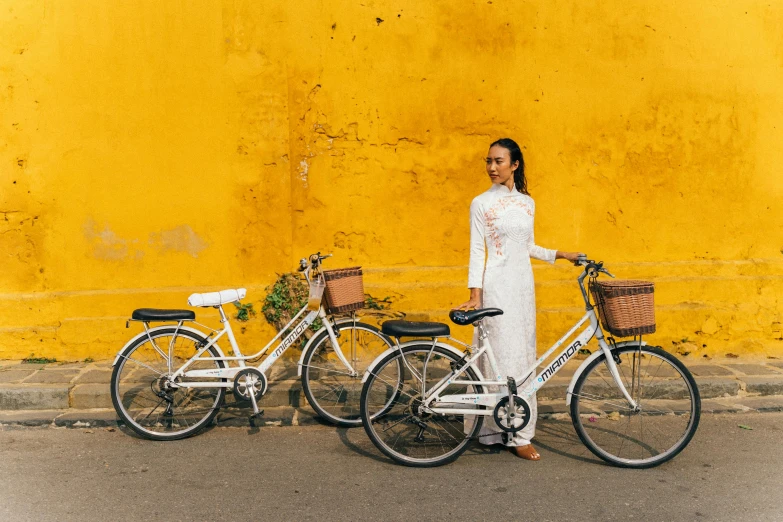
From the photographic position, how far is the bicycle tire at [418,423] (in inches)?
168

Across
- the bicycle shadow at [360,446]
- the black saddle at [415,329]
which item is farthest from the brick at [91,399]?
the black saddle at [415,329]

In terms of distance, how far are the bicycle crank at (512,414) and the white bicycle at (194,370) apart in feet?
3.81

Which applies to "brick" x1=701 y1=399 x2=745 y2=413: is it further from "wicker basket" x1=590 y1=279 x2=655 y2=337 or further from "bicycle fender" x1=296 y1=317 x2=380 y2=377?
"bicycle fender" x1=296 y1=317 x2=380 y2=377

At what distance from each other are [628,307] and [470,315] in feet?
3.00

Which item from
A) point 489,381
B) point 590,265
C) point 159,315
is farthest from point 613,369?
point 159,315

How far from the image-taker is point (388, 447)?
14.3 ft

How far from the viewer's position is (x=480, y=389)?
4.25 meters

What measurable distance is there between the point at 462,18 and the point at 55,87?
374 cm

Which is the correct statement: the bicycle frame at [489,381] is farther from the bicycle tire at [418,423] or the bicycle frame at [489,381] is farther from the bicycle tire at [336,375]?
the bicycle tire at [336,375]

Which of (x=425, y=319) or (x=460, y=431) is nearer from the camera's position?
(x=460, y=431)

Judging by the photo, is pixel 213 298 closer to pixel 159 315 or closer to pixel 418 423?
pixel 159 315

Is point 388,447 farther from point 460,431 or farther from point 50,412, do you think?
point 50,412

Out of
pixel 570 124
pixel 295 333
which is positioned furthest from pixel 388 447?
pixel 570 124

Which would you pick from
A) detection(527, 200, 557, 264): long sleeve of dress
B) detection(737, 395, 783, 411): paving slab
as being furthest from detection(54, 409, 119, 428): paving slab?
detection(737, 395, 783, 411): paving slab
